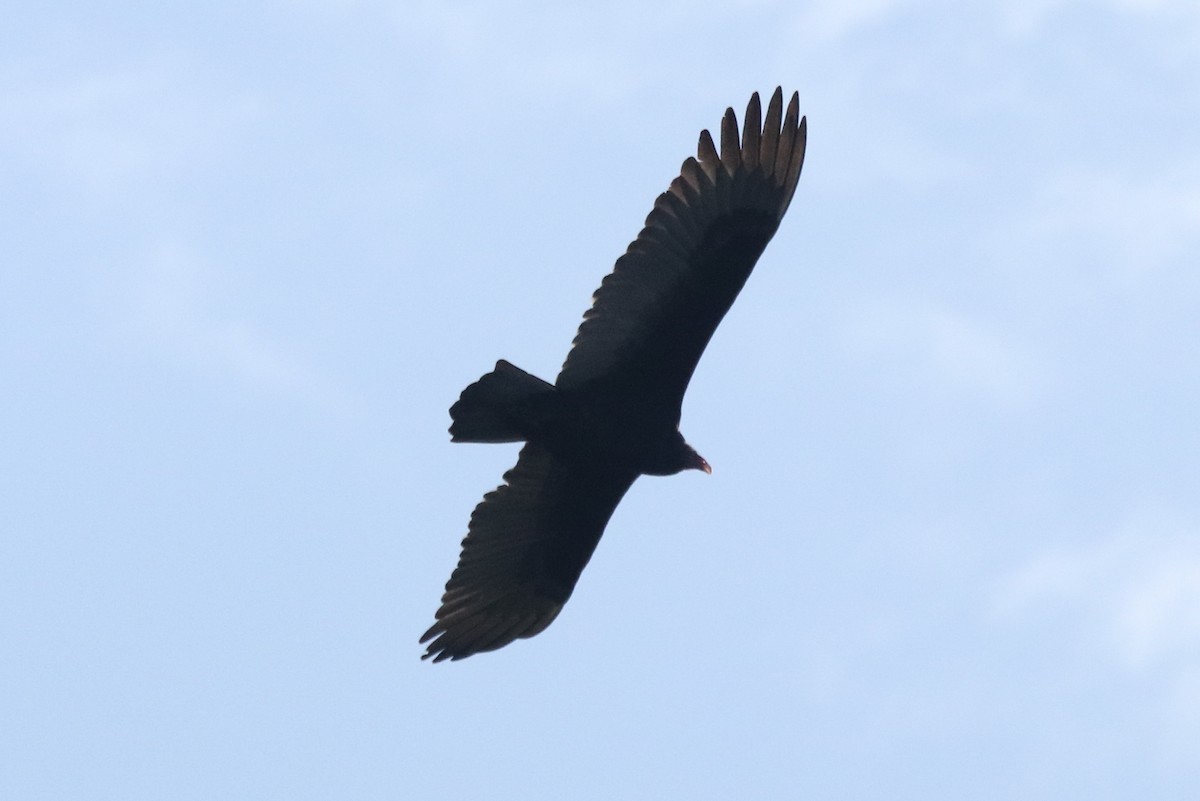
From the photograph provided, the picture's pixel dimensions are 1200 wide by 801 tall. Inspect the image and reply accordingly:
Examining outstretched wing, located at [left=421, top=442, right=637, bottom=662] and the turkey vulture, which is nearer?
the turkey vulture

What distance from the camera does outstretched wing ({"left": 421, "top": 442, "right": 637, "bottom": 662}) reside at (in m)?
13.6

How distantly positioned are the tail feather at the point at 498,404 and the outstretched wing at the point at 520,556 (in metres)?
0.80

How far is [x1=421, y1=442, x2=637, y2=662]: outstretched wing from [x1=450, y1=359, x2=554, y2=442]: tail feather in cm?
80

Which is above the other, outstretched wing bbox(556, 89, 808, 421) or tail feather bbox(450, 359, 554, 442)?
outstretched wing bbox(556, 89, 808, 421)

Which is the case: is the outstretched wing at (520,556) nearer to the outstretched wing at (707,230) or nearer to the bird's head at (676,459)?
the bird's head at (676,459)

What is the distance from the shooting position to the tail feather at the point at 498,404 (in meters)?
12.7

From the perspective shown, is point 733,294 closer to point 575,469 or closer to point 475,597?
point 575,469

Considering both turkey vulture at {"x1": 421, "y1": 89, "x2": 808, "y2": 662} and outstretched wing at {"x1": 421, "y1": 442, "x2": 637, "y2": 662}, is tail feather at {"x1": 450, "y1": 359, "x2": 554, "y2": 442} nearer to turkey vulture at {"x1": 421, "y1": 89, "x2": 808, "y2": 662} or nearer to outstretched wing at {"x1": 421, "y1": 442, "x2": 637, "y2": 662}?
turkey vulture at {"x1": 421, "y1": 89, "x2": 808, "y2": 662}

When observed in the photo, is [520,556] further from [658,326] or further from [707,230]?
[707,230]

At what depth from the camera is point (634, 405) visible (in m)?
13.0

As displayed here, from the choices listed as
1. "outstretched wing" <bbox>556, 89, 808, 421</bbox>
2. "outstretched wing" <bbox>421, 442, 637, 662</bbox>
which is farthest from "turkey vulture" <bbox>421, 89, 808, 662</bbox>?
"outstretched wing" <bbox>421, 442, 637, 662</bbox>

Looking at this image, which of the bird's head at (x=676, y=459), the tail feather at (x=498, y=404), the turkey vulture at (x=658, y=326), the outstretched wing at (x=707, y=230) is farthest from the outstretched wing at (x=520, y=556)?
the outstretched wing at (x=707, y=230)


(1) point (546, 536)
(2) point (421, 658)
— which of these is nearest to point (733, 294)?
(1) point (546, 536)

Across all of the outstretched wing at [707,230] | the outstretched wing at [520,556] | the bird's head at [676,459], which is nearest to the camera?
the outstretched wing at [707,230]
